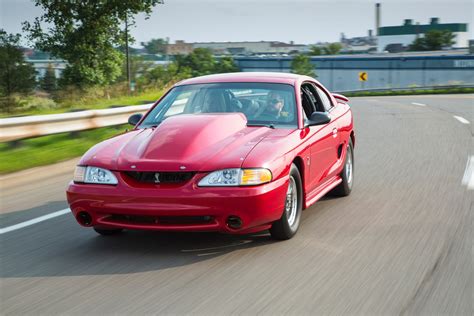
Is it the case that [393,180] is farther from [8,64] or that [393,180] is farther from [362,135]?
[8,64]

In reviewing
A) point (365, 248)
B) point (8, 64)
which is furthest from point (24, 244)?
point (8, 64)

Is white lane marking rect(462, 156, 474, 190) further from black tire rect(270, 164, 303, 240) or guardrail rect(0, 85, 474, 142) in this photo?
guardrail rect(0, 85, 474, 142)

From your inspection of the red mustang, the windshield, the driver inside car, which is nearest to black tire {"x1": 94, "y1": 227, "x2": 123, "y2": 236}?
the red mustang

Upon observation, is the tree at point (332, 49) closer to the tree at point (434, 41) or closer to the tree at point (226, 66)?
the tree at point (434, 41)

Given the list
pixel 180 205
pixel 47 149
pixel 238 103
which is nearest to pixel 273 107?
pixel 238 103

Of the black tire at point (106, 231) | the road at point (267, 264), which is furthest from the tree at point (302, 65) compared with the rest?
the black tire at point (106, 231)

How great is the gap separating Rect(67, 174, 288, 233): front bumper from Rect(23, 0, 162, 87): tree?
39.6 meters

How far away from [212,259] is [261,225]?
→ 49cm

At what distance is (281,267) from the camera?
512cm

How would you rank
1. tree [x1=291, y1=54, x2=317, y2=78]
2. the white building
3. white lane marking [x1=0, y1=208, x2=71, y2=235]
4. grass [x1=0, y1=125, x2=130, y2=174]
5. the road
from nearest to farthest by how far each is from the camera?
the road, white lane marking [x1=0, y1=208, x2=71, y2=235], grass [x1=0, y1=125, x2=130, y2=174], tree [x1=291, y1=54, x2=317, y2=78], the white building

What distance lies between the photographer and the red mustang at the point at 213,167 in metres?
5.31

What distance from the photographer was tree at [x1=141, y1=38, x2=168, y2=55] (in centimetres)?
18162

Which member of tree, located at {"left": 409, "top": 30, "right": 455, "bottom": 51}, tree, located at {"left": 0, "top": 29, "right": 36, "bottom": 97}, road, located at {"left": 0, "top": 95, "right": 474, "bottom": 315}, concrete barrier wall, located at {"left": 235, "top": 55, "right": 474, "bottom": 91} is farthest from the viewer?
tree, located at {"left": 409, "top": 30, "right": 455, "bottom": 51}

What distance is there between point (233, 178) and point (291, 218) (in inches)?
35.9
